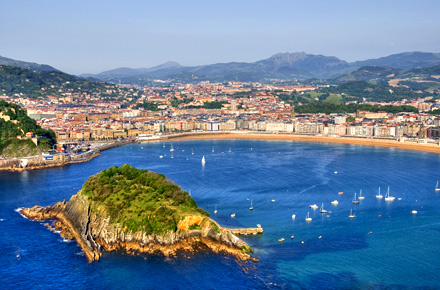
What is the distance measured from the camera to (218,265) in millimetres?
15656

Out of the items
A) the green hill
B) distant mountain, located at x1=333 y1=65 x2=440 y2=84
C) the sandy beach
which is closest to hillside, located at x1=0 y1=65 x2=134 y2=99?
the sandy beach

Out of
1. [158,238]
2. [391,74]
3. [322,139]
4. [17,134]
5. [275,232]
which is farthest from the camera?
[391,74]

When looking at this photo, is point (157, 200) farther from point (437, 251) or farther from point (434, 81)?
point (434, 81)

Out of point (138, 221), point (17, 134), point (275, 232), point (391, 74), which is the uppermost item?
point (391, 74)

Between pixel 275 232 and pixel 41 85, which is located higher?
pixel 41 85

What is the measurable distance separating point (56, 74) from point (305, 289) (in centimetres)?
8285

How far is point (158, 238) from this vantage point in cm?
1717

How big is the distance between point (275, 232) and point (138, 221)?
193 inches

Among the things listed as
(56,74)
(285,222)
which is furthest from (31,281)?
(56,74)

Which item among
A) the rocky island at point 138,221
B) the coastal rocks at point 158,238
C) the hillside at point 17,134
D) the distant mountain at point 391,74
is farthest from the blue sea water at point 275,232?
the distant mountain at point 391,74

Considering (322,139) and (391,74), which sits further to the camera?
(391,74)

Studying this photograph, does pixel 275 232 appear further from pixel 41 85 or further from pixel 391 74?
pixel 391 74

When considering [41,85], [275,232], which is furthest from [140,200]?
[41,85]

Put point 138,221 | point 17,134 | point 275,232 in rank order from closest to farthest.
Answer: point 138,221
point 275,232
point 17,134
